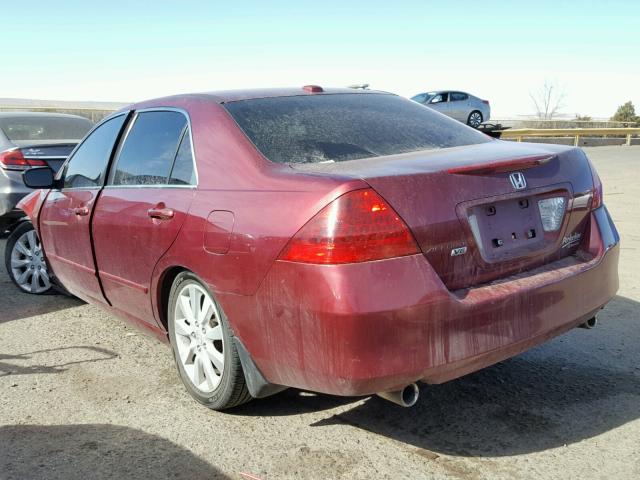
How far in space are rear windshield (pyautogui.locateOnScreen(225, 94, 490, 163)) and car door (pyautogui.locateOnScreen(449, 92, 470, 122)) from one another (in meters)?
25.4

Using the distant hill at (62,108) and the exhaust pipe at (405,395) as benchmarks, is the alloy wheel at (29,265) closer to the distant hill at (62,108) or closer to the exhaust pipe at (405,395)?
the distant hill at (62,108)

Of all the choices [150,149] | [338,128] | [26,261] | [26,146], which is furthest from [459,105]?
[338,128]

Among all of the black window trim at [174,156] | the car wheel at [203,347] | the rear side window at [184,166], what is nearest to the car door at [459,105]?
the black window trim at [174,156]

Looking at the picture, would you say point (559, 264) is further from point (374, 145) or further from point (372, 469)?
point (372, 469)

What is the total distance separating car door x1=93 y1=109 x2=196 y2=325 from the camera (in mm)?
3666

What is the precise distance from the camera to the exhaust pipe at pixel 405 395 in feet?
9.27

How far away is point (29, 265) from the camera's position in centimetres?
Result: 638

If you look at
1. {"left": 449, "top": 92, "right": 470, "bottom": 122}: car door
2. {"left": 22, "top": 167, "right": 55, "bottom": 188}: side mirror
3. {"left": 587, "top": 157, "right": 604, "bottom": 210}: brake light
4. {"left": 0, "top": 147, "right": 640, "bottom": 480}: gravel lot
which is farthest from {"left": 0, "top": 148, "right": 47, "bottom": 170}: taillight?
{"left": 449, "top": 92, "right": 470, "bottom": 122}: car door

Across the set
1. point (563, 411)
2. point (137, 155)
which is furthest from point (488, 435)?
point (137, 155)

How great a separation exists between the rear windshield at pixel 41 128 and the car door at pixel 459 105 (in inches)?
866

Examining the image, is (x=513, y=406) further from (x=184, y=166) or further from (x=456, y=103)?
(x=456, y=103)

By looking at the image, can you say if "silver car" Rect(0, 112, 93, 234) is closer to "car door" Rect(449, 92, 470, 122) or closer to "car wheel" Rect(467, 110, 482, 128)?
"car door" Rect(449, 92, 470, 122)

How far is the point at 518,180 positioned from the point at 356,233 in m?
0.90

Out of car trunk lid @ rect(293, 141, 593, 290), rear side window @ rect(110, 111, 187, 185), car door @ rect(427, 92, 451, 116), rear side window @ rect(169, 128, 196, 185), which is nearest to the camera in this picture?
car trunk lid @ rect(293, 141, 593, 290)
